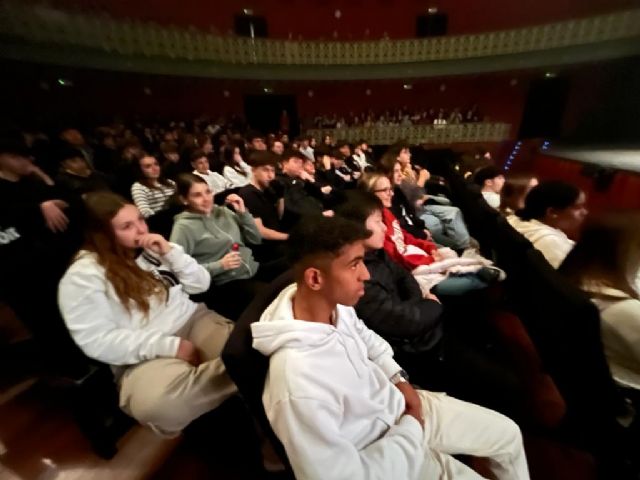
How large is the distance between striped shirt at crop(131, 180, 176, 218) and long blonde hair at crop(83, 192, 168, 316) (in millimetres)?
1239

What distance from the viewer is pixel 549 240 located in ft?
4.98

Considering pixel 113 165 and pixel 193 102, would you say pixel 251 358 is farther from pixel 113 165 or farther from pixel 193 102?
pixel 193 102

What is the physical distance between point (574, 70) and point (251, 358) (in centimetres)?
1149

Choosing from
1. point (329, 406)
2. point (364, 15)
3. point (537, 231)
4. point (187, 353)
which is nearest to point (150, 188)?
point (187, 353)

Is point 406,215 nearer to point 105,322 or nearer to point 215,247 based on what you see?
point 215,247

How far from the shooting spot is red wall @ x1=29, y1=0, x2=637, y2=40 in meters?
8.22

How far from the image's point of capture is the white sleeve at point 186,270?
1.48 meters

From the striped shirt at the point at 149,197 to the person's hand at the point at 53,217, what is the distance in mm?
731

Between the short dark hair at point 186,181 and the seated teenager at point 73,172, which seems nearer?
the short dark hair at point 186,181

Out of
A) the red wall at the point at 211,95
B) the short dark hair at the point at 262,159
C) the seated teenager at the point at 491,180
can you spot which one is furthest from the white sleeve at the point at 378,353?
the red wall at the point at 211,95

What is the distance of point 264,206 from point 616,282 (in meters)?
1.96

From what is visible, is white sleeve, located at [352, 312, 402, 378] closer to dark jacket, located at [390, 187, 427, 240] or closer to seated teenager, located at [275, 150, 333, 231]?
seated teenager, located at [275, 150, 333, 231]

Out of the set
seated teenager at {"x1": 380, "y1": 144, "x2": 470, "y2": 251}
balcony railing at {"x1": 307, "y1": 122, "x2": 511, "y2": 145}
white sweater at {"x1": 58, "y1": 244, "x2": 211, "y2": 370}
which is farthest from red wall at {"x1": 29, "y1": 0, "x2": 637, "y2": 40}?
white sweater at {"x1": 58, "y1": 244, "x2": 211, "y2": 370}

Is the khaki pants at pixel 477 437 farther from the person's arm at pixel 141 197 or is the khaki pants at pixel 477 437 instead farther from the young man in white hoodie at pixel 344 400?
the person's arm at pixel 141 197
